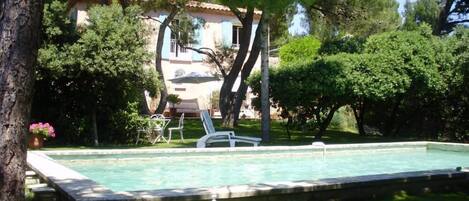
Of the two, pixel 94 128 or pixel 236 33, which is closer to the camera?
pixel 94 128

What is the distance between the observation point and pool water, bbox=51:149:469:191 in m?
9.62

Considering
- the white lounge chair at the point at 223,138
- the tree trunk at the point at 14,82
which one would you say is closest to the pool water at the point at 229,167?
the white lounge chair at the point at 223,138

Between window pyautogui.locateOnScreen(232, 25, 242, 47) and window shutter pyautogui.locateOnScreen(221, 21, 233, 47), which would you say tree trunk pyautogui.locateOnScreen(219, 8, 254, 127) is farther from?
window pyautogui.locateOnScreen(232, 25, 242, 47)

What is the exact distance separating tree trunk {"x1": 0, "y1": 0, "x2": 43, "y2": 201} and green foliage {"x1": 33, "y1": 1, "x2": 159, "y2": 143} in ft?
32.1

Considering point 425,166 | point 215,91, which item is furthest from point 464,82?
point 215,91

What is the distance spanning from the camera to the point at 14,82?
3.25 m

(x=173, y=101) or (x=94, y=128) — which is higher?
(x=173, y=101)

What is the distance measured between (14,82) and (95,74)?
409 inches

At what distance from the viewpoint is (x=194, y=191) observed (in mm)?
5680

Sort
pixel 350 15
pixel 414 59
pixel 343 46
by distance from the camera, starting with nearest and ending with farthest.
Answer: pixel 414 59 → pixel 343 46 → pixel 350 15

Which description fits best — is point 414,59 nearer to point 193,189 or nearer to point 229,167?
point 229,167

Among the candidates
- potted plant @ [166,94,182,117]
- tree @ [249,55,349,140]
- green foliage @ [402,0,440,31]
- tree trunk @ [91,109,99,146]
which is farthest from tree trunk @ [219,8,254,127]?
green foliage @ [402,0,440,31]

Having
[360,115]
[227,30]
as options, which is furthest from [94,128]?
[227,30]

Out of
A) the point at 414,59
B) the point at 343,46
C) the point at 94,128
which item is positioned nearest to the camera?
the point at 94,128
